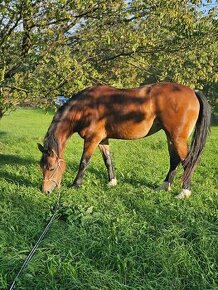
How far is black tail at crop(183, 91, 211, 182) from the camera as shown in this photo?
269 inches

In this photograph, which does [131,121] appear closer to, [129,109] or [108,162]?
[129,109]

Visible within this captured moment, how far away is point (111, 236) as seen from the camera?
175 inches

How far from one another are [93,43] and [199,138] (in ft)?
8.29

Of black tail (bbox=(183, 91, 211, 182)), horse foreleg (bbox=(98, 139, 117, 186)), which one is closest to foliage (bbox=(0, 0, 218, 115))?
horse foreleg (bbox=(98, 139, 117, 186))

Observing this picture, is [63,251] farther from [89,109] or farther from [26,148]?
[26,148]

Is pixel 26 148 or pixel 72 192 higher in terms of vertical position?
pixel 72 192

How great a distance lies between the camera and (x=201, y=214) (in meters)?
5.46

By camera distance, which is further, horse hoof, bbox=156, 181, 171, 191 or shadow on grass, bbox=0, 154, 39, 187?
shadow on grass, bbox=0, 154, 39, 187

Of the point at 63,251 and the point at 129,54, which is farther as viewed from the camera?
the point at 129,54

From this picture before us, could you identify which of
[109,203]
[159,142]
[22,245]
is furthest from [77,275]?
[159,142]

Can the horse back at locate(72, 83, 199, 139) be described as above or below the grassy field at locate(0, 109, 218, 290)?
above

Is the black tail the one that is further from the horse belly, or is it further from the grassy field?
the horse belly

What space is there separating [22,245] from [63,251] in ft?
1.39

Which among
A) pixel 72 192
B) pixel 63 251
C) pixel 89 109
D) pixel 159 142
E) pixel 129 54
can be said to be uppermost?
pixel 129 54
